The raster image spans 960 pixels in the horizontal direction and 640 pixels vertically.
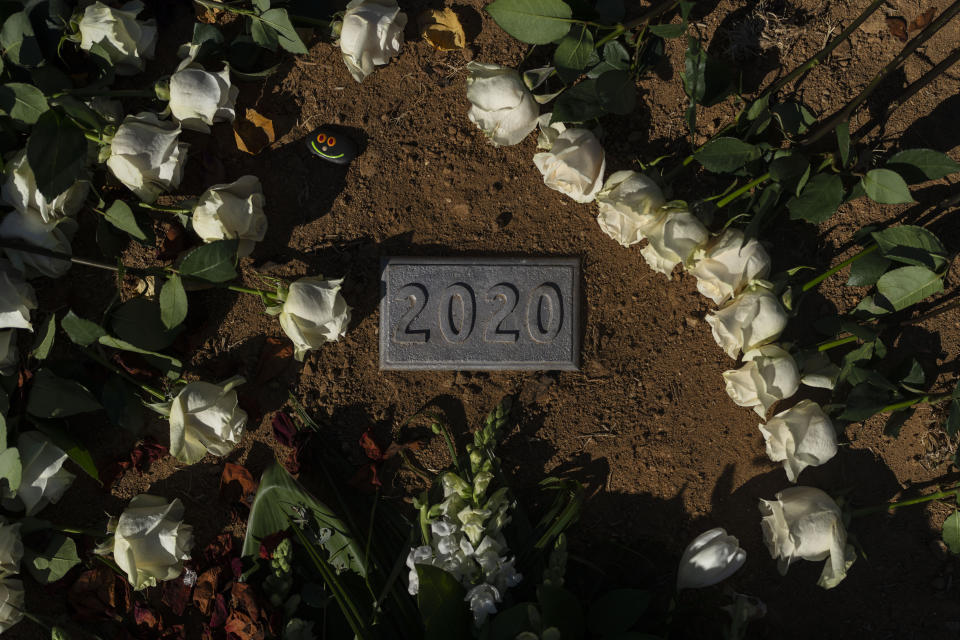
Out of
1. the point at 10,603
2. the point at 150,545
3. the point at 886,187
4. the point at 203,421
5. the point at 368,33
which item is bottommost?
the point at 10,603

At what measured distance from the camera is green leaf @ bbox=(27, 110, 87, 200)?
1.37 meters

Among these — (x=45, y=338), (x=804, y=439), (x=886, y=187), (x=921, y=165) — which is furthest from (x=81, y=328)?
(x=921, y=165)

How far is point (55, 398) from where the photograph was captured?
149 centimetres

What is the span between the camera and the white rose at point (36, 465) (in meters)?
1.49

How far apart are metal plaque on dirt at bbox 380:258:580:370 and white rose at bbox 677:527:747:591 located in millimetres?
534

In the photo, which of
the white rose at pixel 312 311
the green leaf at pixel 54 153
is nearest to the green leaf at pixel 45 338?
the green leaf at pixel 54 153

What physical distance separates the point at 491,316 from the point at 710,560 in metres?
0.77

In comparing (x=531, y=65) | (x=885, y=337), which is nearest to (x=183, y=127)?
(x=531, y=65)

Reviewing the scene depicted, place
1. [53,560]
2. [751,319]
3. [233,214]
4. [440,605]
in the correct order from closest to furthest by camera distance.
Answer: [440,605], [751,319], [233,214], [53,560]

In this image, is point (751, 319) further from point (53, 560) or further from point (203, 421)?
point (53, 560)

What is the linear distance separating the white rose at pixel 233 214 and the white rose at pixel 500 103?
1.86ft

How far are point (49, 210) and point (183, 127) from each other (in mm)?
359

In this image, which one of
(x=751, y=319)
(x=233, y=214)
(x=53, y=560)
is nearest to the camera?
(x=751, y=319)

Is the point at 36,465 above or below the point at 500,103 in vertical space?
below
